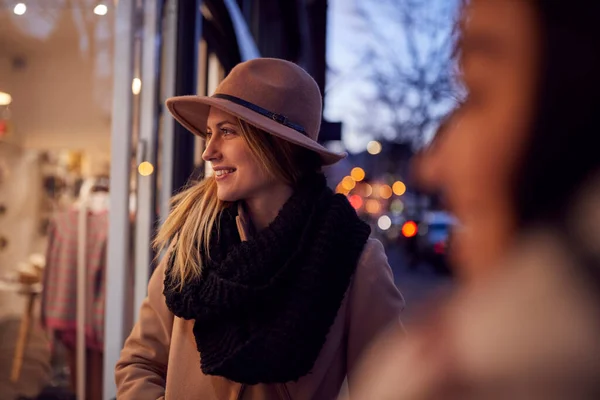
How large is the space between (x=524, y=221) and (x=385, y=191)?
53858 millimetres

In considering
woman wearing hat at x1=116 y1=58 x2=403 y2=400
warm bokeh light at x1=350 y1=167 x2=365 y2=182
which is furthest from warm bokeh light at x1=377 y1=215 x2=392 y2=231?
woman wearing hat at x1=116 y1=58 x2=403 y2=400

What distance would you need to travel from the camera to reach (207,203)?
6.63 feet

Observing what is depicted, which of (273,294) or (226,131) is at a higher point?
(226,131)

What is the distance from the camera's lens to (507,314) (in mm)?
560

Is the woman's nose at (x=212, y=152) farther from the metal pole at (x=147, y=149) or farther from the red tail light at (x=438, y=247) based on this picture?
the red tail light at (x=438, y=247)

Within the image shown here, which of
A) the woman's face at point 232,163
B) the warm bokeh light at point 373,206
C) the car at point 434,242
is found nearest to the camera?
the woman's face at point 232,163

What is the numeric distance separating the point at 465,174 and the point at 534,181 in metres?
0.07

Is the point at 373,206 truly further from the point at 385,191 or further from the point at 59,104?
the point at 59,104

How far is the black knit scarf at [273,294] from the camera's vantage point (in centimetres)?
167

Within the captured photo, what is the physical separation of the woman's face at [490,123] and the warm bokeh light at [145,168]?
2.86m

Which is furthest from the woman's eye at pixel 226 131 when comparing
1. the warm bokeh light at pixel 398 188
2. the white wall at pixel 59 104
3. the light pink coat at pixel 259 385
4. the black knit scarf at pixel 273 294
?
the warm bokeh light at pixel 398 188

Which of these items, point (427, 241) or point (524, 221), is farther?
point (427, 241)

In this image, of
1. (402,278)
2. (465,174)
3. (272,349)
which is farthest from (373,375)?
(402,278)

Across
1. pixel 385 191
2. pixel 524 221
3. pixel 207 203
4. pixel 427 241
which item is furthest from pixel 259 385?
pixel 385 191
